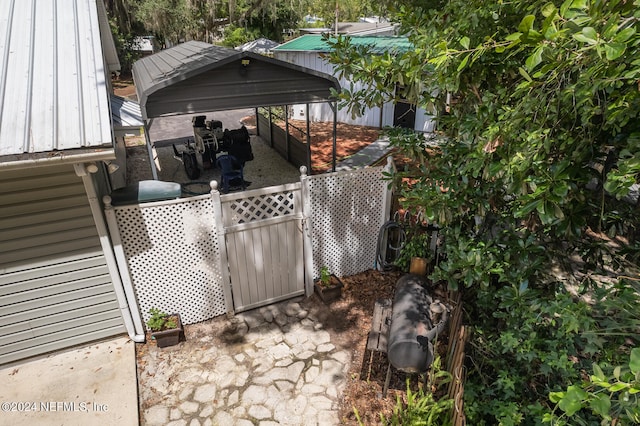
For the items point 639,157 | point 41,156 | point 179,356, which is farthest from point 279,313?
point 639,157

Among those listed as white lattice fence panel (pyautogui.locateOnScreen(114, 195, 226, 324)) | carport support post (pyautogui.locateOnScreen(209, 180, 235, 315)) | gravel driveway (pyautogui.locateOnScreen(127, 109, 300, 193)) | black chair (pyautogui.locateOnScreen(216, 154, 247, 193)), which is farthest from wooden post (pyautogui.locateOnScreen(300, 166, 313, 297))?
gravel driveway (pyautogui.locateOnScreen(127, 109, 300, 193))

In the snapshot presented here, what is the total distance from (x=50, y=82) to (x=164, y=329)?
10.5 ft

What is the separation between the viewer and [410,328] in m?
4.05

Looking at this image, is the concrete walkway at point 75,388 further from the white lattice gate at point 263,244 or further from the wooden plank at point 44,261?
the white lattice gate at point 263,244

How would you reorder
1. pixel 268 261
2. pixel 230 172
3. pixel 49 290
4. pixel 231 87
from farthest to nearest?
pixel 230 172 < pixel 231 87 < pixel 268 261 < pixel 49 290

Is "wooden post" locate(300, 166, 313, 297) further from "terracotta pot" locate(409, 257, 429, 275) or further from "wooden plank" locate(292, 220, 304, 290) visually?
"terracotta pot" locate(409, 257, 429, 275)

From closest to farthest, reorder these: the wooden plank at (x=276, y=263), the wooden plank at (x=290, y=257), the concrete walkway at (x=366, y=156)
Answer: the wooden plank at (x=276, y=263), the wooden plank at (x=290, y=257), the concrete walkway at (x=366, y=156)

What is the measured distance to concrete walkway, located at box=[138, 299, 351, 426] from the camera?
3.98 metres

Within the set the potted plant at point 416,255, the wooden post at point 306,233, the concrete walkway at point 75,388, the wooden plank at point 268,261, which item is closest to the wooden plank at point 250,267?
the wooden plank at point 268,261

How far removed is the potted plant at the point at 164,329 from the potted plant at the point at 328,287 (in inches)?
80.8

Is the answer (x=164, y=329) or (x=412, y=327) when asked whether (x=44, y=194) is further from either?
(x=412, y=327)

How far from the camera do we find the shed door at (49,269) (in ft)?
12.9

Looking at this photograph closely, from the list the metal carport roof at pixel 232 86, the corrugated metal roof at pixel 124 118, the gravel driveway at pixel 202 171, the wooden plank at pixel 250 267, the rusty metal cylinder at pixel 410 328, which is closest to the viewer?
the rusty metal cylinder at pixel 410 328

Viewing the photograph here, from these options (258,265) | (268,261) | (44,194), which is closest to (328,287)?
(268,261)
